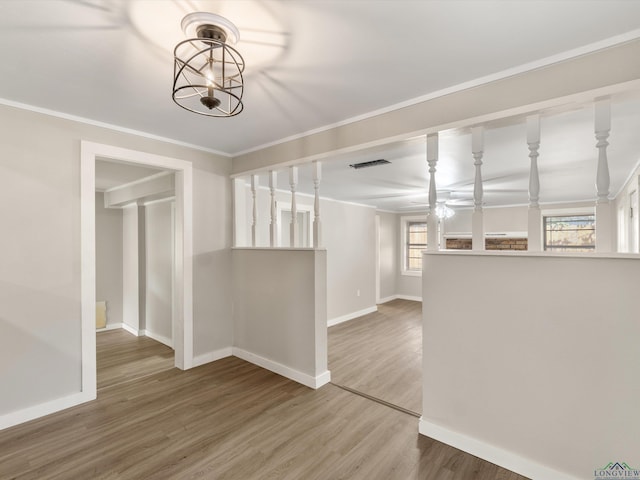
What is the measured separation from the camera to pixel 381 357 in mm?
3975

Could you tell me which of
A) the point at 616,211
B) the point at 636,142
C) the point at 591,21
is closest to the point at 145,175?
the point at 591,21

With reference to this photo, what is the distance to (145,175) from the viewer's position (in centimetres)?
425

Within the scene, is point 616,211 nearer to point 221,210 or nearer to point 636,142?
point 636,142

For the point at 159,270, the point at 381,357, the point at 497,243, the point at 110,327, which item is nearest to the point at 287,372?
the point at 381,357

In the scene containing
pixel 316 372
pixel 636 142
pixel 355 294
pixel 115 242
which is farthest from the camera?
pixel 355 294

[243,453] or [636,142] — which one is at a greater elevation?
[636,142]

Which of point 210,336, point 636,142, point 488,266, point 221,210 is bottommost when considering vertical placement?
point 210,336

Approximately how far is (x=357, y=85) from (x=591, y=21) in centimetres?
122

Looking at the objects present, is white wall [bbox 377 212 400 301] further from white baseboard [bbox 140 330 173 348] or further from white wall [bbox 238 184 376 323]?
white baseboard [bbox 140 330 173 348]

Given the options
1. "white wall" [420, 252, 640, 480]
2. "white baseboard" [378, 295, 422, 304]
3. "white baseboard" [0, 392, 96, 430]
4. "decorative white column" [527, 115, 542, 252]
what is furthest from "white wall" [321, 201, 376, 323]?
"decorative white column" [527, 115, 542, 252]

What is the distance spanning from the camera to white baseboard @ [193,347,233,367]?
3.53 meters

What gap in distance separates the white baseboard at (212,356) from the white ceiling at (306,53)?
2.50m

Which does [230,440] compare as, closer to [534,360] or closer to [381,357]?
[534,360]

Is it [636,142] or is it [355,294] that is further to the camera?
[355,294]
